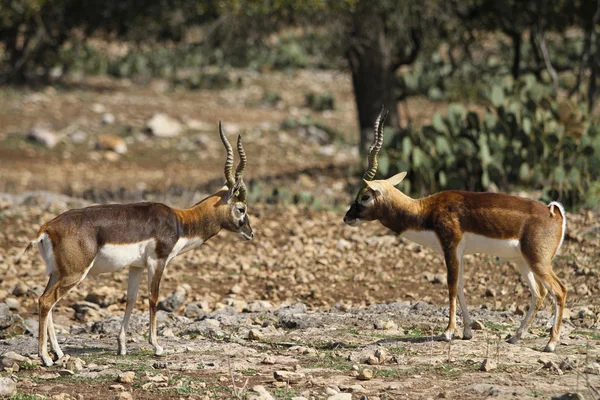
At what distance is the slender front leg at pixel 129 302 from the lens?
786cm

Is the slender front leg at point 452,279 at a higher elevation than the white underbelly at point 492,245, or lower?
lower

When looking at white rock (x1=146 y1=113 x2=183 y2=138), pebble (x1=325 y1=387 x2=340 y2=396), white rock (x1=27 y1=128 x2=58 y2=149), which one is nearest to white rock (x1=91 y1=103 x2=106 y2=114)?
white rock (x1=146 y1=113 x2=183 y2=138)

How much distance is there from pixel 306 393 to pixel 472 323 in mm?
2406

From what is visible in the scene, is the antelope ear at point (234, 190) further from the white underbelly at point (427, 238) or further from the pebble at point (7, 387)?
the pebble at point (7, 387)

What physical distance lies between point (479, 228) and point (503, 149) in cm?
705

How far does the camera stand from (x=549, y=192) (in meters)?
13.7

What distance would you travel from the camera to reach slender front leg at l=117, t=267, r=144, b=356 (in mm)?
7855

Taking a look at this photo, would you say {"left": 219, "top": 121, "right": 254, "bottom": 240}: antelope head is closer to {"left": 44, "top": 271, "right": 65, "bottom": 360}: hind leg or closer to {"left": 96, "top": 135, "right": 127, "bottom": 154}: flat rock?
{"left": 44, "top": 271, "right": 65, "bottom": 360}: hind leg

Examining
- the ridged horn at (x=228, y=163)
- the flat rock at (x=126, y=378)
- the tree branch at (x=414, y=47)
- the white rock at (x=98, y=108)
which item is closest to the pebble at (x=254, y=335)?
the ridged horn at (x=228, y=163)

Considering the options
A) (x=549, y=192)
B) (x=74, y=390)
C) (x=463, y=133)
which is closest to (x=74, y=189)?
(x=463, y=133)

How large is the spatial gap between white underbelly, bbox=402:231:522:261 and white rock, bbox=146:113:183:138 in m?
15.6

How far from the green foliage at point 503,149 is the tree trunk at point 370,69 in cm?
251

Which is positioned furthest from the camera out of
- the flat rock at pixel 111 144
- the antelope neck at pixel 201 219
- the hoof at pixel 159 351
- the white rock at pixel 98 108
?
the white rock at pixel 98 108

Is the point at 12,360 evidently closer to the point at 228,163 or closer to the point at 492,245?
the point at 228,163
